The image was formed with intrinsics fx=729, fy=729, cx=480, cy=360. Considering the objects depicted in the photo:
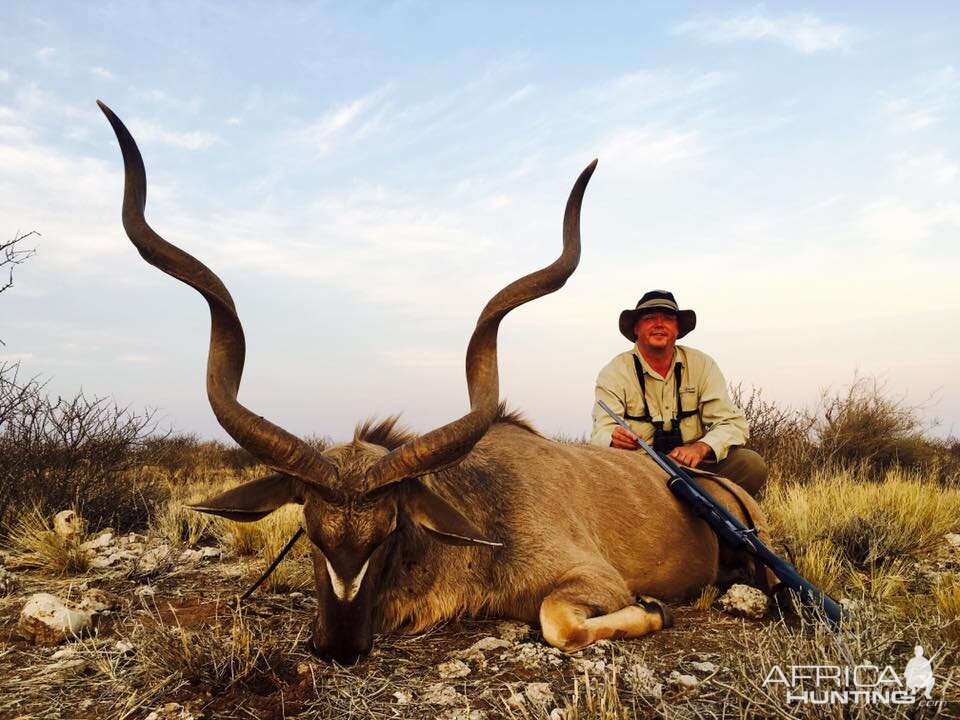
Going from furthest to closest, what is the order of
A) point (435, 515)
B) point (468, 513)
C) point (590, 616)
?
point (468, 513), point (590, 616), point (435, 515)

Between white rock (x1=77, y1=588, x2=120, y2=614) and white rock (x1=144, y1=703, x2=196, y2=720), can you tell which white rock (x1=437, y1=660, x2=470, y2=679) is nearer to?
white rock (x1=144, y1=703, x2=196, y2=720)

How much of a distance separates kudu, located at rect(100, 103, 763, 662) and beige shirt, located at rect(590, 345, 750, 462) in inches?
49.1

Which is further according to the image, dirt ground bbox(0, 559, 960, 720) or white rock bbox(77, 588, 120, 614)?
white rock bbox(77, 588, 120, 614)

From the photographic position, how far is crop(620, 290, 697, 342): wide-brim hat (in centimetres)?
674

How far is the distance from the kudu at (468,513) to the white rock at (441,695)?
0.41 metres

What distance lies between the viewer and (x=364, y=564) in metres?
3.33

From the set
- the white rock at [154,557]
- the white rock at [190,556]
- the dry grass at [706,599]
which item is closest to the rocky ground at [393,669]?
the dry grass at [706,599]

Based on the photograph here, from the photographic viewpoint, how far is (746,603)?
4410 mm

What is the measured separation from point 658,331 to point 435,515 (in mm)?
3846

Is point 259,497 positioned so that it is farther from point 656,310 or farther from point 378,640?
point 656,310

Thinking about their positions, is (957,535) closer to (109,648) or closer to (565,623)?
(565,623)

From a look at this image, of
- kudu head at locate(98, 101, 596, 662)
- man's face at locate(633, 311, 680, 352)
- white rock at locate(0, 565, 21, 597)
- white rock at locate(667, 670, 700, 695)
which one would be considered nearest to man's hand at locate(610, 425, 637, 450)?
man's face at locate(633, 311, 680, 352)

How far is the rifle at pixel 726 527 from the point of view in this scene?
423 centimetres

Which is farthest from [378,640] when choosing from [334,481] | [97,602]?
[97,602]
